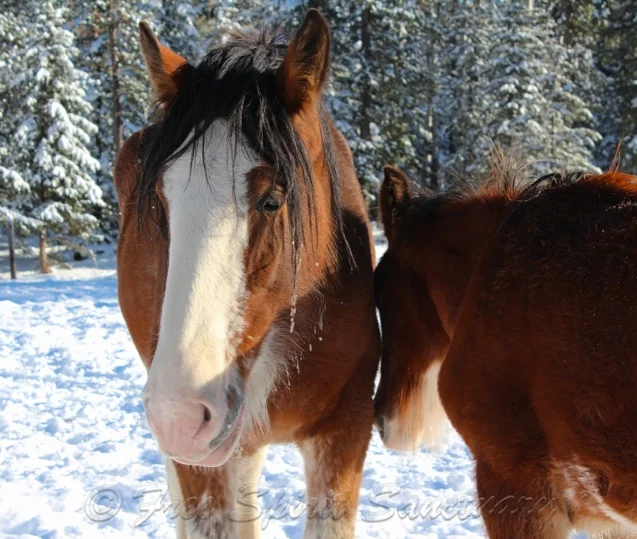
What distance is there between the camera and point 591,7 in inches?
1071

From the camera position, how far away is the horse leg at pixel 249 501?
315 cm

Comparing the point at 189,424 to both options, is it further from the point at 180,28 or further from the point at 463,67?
the point at 463,67

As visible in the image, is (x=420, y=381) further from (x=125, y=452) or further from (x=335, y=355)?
(x=125, y=452)

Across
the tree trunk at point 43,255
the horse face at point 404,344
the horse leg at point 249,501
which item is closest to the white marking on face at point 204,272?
the horse leg at point 249,501

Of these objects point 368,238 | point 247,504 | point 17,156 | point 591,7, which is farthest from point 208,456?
point 591,7

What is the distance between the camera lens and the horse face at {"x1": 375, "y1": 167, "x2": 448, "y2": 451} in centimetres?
326

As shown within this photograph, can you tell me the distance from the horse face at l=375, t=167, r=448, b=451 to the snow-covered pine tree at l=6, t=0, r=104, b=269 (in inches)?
798

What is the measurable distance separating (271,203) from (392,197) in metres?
1.42

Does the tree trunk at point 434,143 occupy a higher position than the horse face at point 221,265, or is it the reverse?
the horse face at point 221,265

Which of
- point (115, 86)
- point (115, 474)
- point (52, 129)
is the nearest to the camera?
point (115, 474)

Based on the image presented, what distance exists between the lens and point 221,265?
2018mm

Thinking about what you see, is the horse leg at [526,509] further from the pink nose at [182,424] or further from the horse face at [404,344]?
the pink nose at [182,424]

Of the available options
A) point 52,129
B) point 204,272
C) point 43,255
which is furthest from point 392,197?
point 43,255

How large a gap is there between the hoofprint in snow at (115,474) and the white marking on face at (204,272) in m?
2.19
